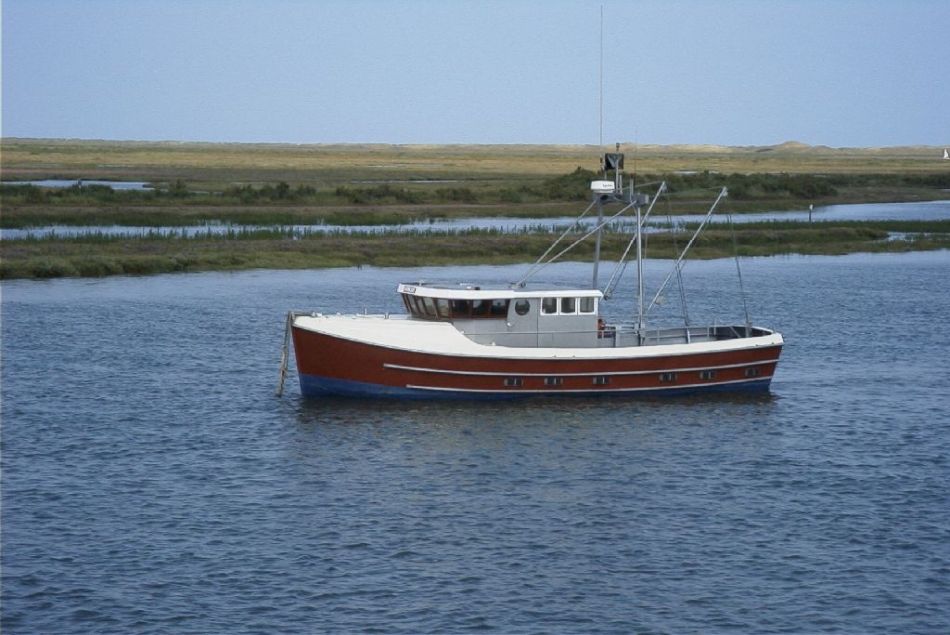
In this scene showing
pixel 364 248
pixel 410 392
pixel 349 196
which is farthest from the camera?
pixel 349 196

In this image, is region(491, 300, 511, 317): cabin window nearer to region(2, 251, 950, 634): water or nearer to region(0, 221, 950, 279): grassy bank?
region(2, 251, 950, 634): water

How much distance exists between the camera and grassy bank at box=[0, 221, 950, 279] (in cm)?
7362

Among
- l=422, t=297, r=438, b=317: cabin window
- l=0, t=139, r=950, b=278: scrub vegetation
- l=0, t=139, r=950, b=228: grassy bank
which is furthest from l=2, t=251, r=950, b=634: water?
l=0, t=139, r=950, b=228: grassy bank

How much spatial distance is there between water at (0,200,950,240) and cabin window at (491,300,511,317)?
31.8m

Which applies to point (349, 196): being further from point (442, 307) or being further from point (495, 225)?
point (442, 307)

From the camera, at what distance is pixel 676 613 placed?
80.7 feet

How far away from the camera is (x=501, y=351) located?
133 ft

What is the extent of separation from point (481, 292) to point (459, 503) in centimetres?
1119

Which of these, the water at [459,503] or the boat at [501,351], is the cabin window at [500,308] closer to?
the boat at [501,351]

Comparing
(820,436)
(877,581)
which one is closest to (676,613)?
(877,581)

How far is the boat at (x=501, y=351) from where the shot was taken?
132 feet

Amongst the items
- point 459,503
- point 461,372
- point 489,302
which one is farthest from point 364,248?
point 459,503

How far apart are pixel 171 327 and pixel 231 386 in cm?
1278

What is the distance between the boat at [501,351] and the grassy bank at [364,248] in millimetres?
34051
